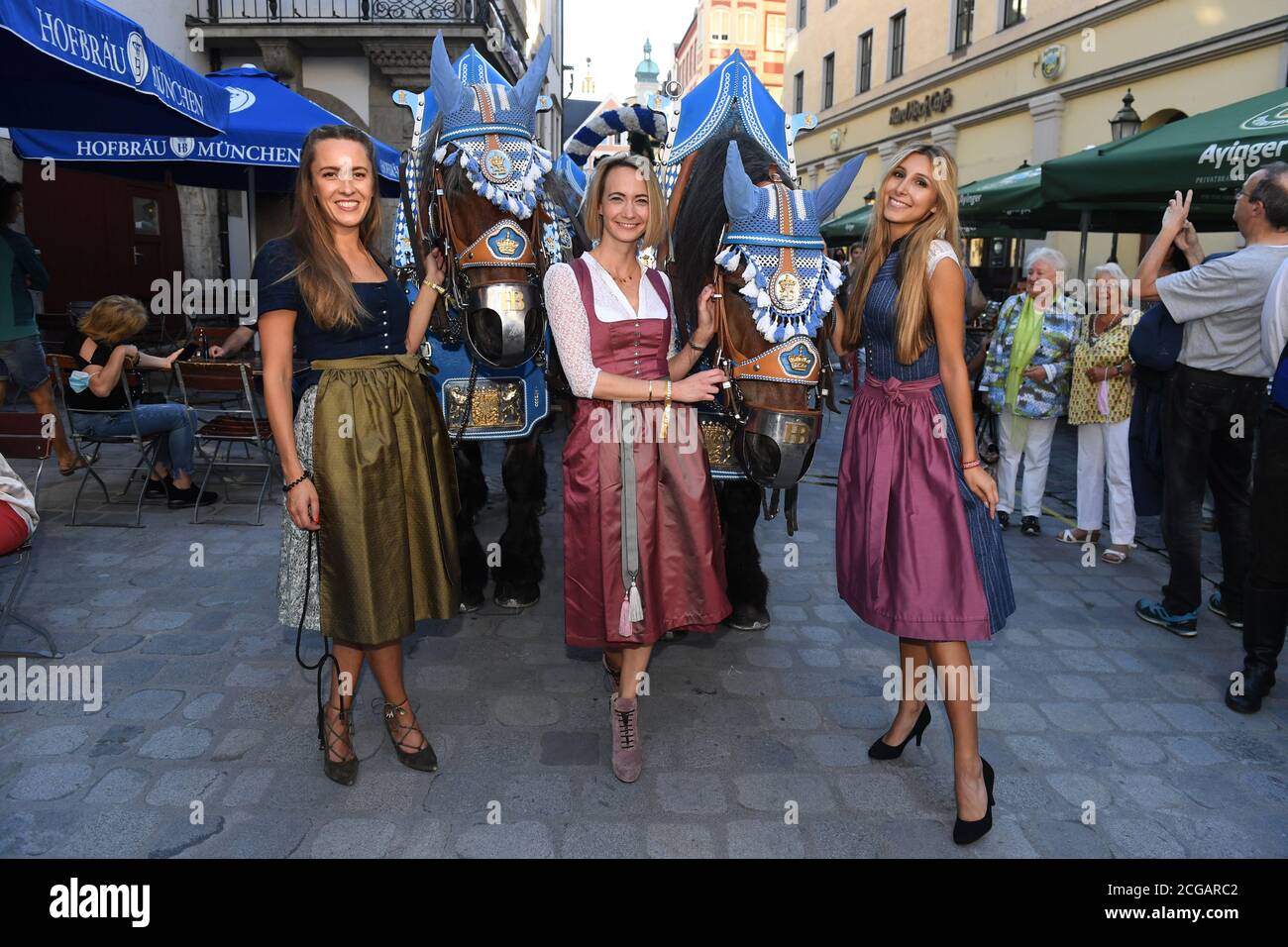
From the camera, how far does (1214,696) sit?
3822mm

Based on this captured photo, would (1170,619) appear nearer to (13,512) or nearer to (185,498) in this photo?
(13,512)

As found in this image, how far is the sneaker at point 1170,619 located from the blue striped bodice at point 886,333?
2791 mm

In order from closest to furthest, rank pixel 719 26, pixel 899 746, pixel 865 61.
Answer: pixel 899 746, pixel 865 61, pixel 719 26

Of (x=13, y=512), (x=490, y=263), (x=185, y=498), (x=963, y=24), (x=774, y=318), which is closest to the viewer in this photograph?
(x=774, y=318)

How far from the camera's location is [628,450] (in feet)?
9.65

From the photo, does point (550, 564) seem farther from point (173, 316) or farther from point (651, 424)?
point (173, 316)

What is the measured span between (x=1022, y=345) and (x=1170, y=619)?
2378 millimetres

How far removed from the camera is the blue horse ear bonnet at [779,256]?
9.51 feet

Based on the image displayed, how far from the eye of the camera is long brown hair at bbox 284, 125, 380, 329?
266cm

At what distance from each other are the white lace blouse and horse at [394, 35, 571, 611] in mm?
551

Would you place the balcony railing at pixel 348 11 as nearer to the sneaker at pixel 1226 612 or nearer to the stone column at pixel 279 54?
the stone column at pixel 279 54

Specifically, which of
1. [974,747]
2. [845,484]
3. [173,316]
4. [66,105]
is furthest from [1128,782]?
[173,316]

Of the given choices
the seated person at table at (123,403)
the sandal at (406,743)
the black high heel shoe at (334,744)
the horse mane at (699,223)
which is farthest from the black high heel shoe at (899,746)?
the seated person at table at (123,403)
